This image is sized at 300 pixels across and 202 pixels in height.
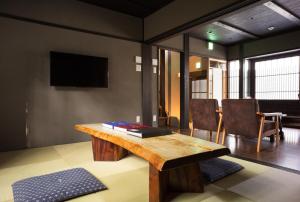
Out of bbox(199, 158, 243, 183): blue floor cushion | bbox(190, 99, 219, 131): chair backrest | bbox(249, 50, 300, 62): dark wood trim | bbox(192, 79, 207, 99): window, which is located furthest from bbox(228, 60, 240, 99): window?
bbox(199, 158, 243, 183): blue floor cushion

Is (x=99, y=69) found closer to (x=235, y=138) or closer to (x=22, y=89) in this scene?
(x=22, y=89)

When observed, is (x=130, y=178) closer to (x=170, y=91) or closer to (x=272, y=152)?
(x=272, y=152)

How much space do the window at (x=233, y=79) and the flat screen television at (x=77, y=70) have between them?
4414 millimetres

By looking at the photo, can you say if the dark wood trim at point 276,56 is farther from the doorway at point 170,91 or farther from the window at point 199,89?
the doorway at point 170,91

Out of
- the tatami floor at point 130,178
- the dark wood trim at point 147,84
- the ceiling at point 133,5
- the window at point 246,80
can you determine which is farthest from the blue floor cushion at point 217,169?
the window at point 246,80

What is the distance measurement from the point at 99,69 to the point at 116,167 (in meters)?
1.99

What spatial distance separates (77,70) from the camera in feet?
11.1

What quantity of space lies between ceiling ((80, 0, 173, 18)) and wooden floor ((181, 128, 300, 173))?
2764 millimetres

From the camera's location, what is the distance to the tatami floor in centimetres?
159

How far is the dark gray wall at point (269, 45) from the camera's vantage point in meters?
5.02

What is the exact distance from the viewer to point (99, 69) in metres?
3.63

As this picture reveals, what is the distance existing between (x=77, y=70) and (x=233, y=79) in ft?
16.3

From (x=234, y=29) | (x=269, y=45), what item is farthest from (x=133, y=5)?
(x=269, y=45)

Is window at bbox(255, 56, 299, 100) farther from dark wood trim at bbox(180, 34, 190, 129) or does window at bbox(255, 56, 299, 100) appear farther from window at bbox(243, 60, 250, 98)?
dark wood trim at bbox(180, 34, 190, 129)
